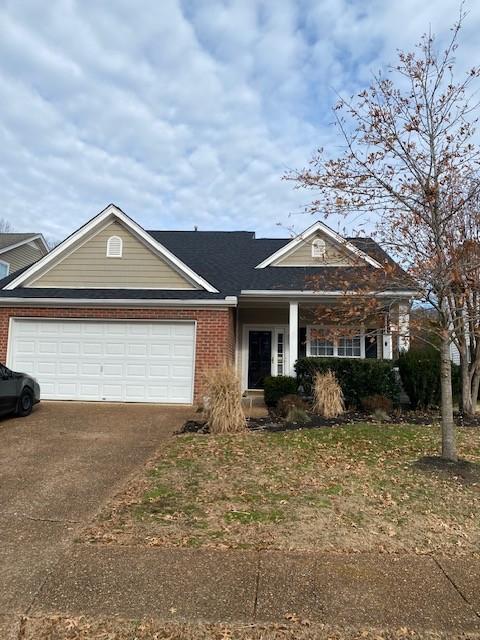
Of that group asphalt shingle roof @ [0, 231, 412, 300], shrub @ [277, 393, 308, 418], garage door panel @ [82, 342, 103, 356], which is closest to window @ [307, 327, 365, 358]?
asphalt shingle roof @ [0, 231, 412, 300]

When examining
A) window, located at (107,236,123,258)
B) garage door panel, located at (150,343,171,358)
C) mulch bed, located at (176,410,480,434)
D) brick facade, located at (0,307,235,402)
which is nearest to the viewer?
mulch bed, located at (176,410,480,434)

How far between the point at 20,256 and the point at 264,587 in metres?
24.5

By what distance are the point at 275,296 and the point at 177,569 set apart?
9.51 m

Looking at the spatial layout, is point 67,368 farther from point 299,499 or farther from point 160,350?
point 299,499

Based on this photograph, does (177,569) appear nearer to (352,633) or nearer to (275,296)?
(352,633)

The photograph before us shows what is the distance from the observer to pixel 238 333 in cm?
1443

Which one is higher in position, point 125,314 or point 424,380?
point 125,314

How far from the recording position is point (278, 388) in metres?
11.2

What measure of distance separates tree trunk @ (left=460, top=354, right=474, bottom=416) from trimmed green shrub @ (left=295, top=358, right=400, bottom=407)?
1.39 meters

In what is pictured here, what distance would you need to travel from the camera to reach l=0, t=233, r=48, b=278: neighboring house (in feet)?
74.6

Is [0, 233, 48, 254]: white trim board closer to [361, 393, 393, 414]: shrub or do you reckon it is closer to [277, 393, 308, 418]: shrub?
[277, 393, 308, 418]: shrub

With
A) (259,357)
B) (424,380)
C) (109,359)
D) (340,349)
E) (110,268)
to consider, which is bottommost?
(424,380)

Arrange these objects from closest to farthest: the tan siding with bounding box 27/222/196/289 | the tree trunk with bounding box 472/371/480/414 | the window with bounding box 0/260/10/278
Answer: the tree trunk with bounding box 472/371/480/414 < the tan siding with bounding box 27/222/196/289 < the window with bounding box 0/260/10/278

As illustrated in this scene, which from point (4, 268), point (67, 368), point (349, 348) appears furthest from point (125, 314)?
point (4, 268)
